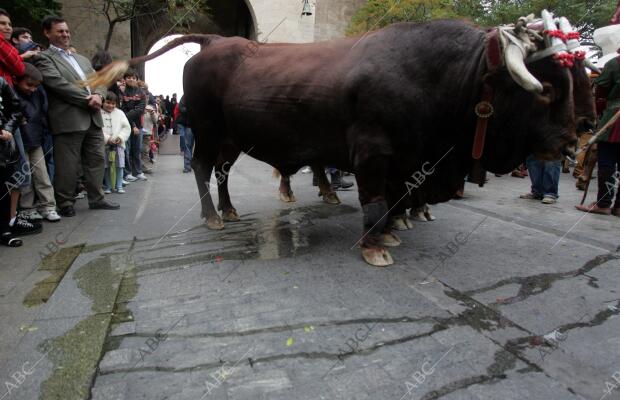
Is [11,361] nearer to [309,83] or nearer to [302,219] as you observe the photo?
[309,83]

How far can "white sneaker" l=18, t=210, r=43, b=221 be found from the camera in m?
4.65

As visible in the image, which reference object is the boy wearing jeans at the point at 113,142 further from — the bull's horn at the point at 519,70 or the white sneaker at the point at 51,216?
the bull's horn at the point at 519,70

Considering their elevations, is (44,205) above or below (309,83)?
below

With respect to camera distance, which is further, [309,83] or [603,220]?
[603,220]

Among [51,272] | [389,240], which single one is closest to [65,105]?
[51,272]

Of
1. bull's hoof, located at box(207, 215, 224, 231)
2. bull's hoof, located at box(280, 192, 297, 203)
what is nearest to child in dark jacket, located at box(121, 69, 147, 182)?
bull's hoof, located at box(280, 192, 297, 203)

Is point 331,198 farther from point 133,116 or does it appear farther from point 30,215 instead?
point 133,116

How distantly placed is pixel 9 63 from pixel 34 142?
0.86 m

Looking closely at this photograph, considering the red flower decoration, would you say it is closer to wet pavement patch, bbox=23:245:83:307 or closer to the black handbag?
wet pavement patch, bbox=23:245:83:307

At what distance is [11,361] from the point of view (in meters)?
2.14

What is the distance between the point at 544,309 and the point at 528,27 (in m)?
1.93

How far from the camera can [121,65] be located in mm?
4535

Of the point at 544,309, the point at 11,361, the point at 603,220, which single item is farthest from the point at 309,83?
the point at 603,220

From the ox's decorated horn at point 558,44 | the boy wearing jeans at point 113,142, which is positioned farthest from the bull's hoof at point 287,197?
the ox's decorated horn at point 558,44
